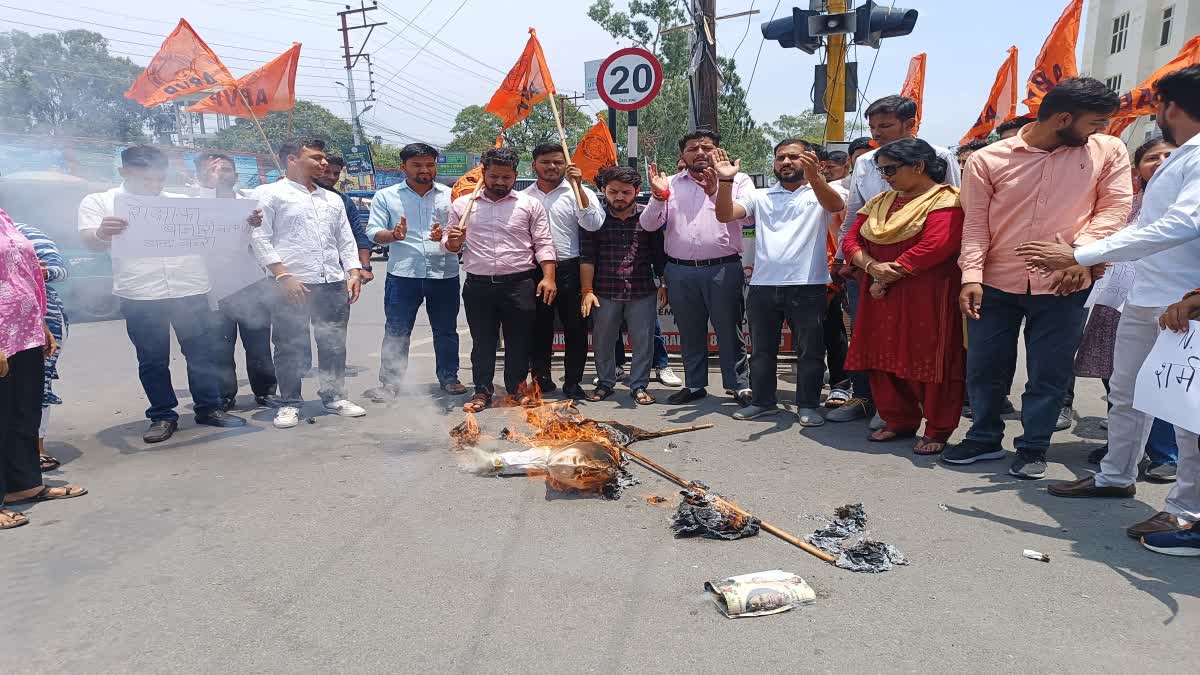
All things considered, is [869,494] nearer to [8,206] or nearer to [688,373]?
[688,373]

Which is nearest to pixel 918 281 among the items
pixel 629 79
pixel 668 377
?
pixel 668 377

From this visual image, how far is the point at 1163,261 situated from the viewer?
3.30 metres

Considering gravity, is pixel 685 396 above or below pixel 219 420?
above

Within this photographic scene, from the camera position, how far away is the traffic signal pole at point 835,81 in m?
8.27

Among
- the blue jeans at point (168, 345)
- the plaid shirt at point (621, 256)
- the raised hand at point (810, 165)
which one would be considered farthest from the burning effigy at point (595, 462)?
the blue jeans at point (168, 345)

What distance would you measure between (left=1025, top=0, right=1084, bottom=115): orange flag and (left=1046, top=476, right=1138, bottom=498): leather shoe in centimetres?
443

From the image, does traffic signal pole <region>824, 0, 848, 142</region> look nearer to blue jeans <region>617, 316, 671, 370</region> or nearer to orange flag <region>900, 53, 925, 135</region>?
orange flag <region>900, 53, 925, 135</region>

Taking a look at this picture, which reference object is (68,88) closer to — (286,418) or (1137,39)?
(286,418)

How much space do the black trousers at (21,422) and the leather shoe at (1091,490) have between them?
537 cm

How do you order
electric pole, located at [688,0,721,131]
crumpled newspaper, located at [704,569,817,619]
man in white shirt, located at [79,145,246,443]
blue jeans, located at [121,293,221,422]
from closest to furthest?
crumpled newspaper, located at [704,569,817,619] < man in white shirt, located at [79,145,246,443] < blue jeans, located at [121,293,221,422] < electric pole, located at [688,0,721,131]

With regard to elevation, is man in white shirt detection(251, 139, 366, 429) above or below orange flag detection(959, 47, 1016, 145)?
below

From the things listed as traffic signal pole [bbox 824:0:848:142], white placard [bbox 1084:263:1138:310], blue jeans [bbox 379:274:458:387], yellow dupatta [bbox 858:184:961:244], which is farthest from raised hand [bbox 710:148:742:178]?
traffic signal pole [bbox 824:0:848:142]

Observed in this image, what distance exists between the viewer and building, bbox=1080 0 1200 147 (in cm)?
2575

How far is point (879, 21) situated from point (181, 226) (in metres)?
6.96
